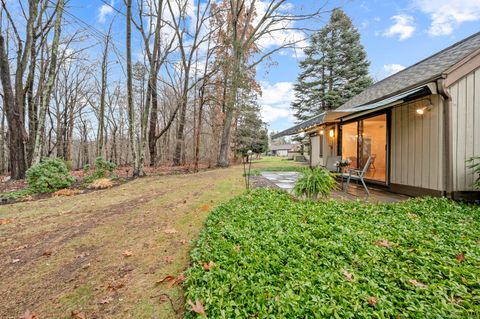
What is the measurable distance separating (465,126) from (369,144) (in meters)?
3.15

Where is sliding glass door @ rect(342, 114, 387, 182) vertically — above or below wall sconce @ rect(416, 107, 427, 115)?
below

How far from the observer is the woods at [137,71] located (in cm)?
905

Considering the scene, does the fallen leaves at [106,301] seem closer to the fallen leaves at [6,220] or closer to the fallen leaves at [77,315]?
the fallen leaves at [77,315]

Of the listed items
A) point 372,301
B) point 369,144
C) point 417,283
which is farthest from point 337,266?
point 369,144

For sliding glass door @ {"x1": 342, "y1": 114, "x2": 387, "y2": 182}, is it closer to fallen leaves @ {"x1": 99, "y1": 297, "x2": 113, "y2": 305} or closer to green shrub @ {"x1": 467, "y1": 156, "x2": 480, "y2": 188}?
green shrub @ {"x1": 467, "y1": 156, "x2": 480, "y2": 188}

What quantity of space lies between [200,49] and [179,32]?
1606mm

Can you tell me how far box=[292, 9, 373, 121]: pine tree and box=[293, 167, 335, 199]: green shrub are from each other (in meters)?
15.6

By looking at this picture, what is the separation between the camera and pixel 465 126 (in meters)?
4.76

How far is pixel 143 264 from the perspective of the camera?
261cm

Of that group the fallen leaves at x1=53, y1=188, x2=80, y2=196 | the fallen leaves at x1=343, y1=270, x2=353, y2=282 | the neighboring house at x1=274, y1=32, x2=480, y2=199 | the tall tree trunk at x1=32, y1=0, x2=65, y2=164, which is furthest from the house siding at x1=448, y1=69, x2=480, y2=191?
the tall tree trunk at x1=32, y1=0, x2=65, y2=164

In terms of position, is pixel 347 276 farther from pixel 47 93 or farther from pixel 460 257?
pixel 47 93

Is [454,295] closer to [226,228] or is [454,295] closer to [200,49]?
[226,228]

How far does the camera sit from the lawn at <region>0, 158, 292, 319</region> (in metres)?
1.99

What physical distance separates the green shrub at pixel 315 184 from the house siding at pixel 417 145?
2313 millimetres
